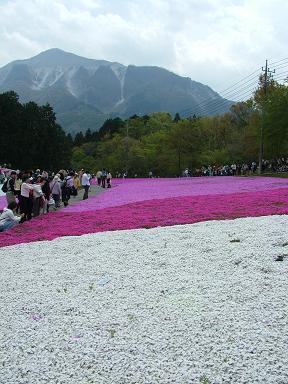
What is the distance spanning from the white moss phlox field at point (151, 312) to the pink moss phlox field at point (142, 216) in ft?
11.4

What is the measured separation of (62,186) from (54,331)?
20.1 meters

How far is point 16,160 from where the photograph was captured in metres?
94.0

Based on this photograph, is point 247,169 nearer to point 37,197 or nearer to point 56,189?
point 56,189

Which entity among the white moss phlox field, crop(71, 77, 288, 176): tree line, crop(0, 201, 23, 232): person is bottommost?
the white moss phlox field

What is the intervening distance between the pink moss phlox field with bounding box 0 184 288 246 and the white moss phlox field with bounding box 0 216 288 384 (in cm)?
348

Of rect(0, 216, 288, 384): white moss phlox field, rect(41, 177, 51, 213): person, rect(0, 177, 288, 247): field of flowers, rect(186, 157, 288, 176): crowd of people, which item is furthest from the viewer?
rect(186, 157, 288, 176): crowd of people

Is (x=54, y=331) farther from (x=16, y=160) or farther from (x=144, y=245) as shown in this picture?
(x=16, y=160)

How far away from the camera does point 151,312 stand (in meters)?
8.56

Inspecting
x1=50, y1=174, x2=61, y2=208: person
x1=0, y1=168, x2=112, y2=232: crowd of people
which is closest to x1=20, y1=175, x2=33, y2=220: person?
x1=0, y1=168, x2=112, y2=232: crowd of people

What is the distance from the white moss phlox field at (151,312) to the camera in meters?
6.60

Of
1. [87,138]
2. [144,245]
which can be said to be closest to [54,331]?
[144,245]

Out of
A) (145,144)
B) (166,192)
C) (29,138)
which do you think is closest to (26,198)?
(166,192)

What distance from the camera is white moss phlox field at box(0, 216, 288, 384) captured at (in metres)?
6.60

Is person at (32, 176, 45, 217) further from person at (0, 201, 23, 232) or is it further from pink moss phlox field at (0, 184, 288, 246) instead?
person at (0, 201, 23, 232)
